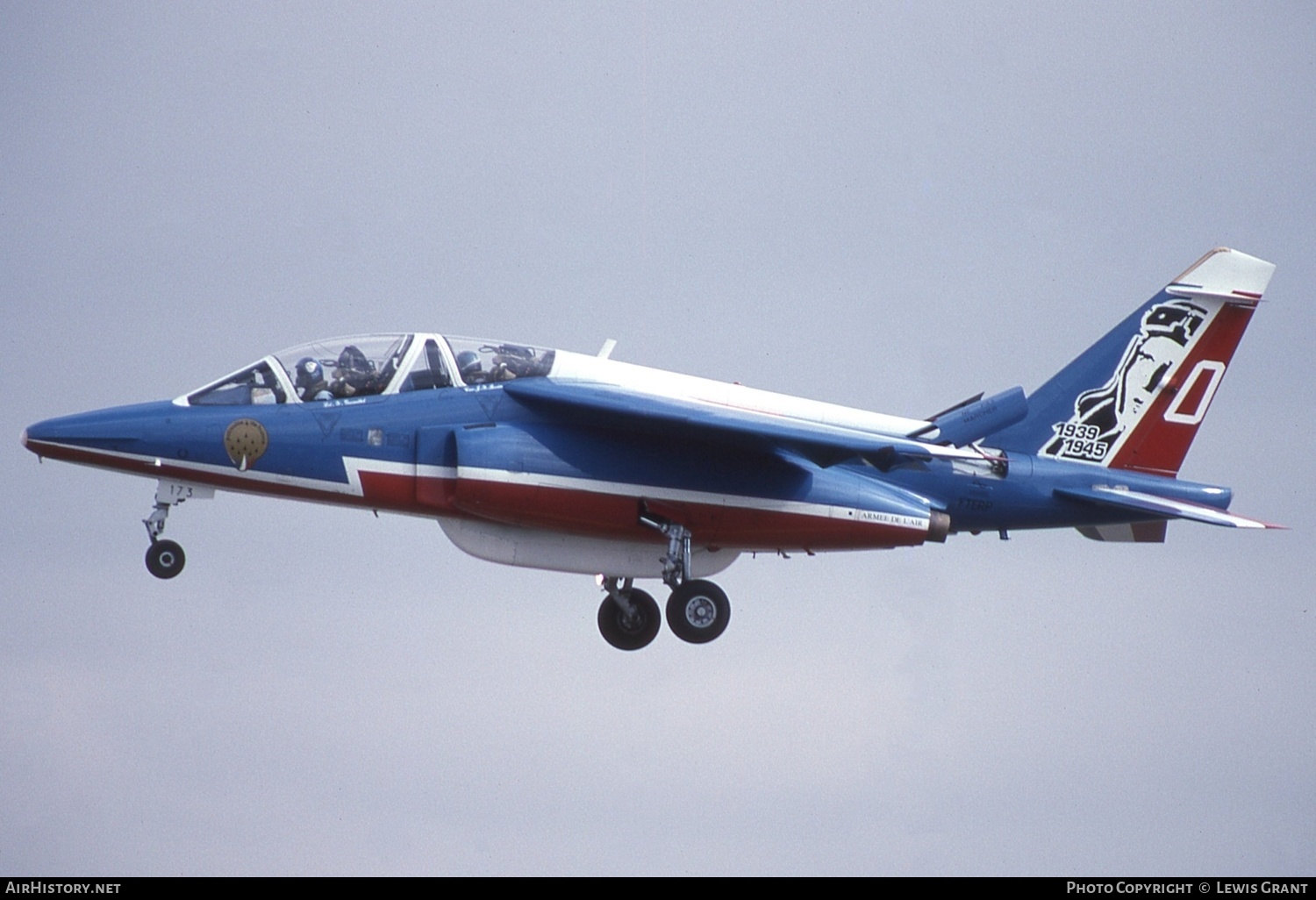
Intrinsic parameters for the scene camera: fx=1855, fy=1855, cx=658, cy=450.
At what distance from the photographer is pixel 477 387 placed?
69.9ft

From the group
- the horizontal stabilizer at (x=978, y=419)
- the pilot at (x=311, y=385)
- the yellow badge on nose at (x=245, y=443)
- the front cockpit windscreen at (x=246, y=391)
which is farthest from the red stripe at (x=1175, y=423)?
the yellow badge on nose at (x=245, y=443)

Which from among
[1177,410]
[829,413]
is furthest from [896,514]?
[1177,410]

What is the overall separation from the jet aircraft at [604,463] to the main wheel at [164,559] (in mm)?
25

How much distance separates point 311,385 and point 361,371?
57 cm

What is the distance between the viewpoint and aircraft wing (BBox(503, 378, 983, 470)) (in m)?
20.4

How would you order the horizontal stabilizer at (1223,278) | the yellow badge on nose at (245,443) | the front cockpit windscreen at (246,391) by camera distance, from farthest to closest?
the horizontal stabilizer at (1223,278) → the front cockpit windscreen at (246,391) → the yellow badge on nose at (245,443)

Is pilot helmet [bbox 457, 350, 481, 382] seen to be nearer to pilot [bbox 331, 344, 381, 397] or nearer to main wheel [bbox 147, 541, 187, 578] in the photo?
pilot [bbox 331, 344, 381, 397]

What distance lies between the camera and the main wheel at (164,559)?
68.0 ft

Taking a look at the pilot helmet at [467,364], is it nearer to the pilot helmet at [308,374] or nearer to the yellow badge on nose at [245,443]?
the pilot helmet at [308,374]

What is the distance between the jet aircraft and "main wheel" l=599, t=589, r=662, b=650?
3cm

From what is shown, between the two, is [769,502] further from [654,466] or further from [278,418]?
[278,418]

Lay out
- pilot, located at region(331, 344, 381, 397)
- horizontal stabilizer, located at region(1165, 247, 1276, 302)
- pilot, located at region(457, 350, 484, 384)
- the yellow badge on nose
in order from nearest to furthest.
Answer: the yellow badge on nose → pilot, located at region(331, 344, 381, 397) → pilot, located at region(457, 350, 484, 384) → horizontal stabilizer, located at region(1165, 247, 1276, 302)

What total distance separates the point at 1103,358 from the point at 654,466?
6654 mm

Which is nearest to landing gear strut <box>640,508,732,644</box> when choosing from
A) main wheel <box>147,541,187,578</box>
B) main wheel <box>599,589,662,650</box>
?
main wheel <box>599,589,662,650</box>
